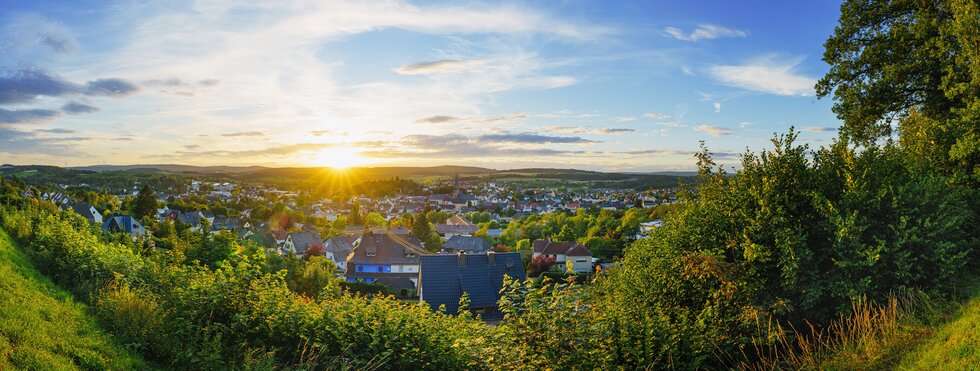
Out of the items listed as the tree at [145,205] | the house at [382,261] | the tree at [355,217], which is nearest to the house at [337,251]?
the house at [382,261]

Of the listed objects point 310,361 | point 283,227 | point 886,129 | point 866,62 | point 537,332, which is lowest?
point 283,227

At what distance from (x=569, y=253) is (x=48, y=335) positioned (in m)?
42.2

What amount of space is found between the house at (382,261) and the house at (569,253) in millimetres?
11589

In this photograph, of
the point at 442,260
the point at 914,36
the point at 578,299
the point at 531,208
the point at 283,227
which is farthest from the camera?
the point at 531,208

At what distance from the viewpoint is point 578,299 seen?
22.5 ft

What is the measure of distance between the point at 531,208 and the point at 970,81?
104m

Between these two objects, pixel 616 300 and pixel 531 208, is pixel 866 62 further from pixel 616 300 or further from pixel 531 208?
pixel 531 208

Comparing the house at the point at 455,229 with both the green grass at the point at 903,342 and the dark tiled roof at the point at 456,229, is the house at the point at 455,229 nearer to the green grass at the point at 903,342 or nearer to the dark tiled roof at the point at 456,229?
the dark tiled roof at the point at 456,229

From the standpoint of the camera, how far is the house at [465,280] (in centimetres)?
2630

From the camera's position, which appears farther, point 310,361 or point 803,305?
point 803,305

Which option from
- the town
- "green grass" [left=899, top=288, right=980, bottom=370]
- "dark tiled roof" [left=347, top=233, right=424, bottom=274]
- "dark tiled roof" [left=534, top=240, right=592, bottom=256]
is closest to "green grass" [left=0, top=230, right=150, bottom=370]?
the town

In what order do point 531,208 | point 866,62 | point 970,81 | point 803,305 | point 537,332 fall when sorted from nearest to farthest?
point 537,332
point 803,305
point 970,81
point 866,62
point 531,208

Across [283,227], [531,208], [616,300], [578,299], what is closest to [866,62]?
[616,300]

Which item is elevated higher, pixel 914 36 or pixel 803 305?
pixel 914 36
